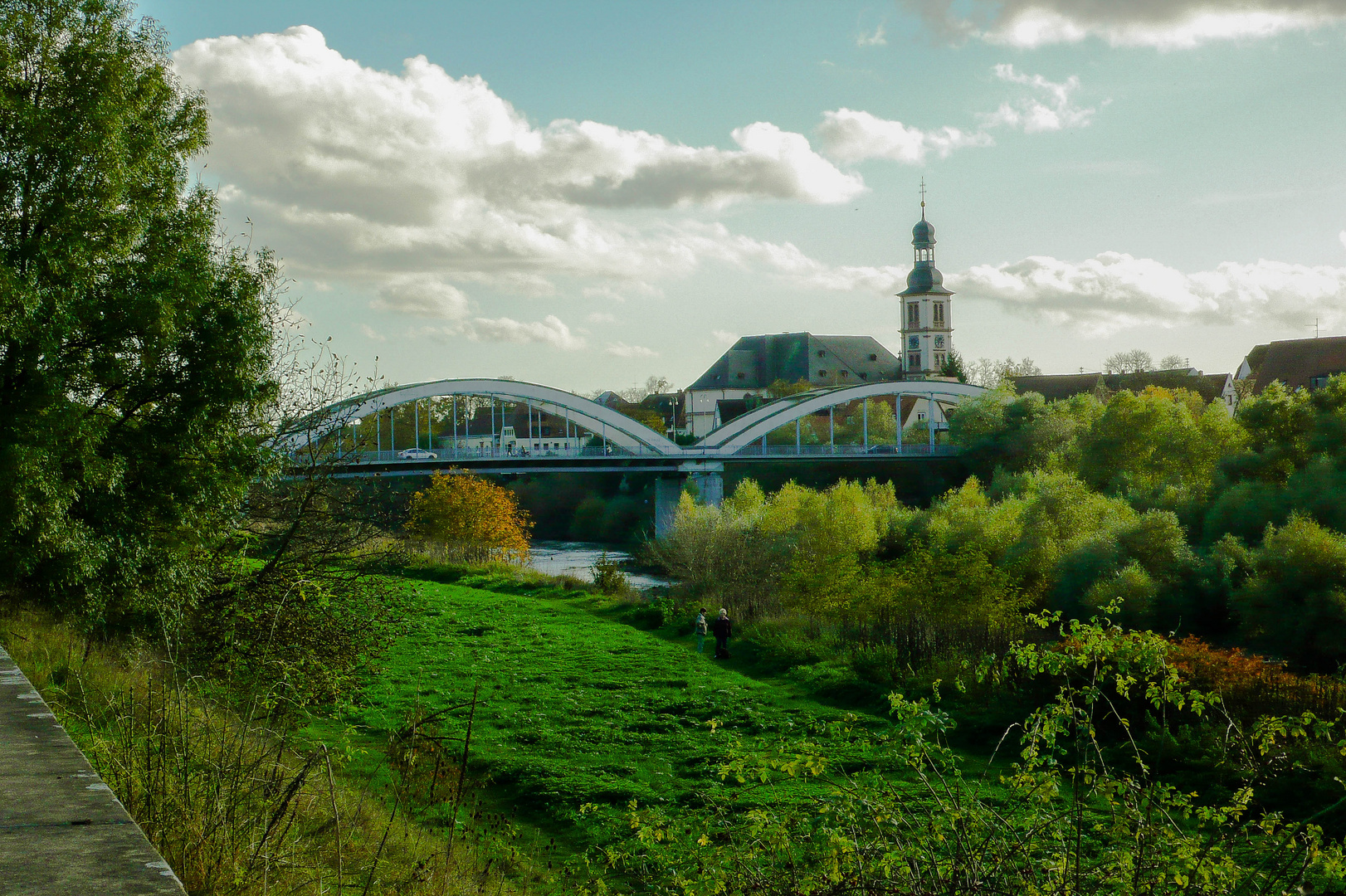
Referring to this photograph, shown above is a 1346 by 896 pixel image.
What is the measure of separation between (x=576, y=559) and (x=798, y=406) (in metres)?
20.1

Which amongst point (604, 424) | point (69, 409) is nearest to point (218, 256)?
point (69, 409)

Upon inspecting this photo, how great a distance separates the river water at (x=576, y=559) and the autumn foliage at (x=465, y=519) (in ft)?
5.69

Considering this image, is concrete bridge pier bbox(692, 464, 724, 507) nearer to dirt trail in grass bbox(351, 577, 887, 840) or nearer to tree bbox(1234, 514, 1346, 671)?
dirt trail in grass bbox(351, 577, 887, 840)

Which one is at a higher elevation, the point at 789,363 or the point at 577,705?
the point at 789,363

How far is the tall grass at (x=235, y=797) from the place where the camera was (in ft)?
10.3

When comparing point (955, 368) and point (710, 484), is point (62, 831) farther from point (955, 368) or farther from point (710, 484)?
point (955, 368)

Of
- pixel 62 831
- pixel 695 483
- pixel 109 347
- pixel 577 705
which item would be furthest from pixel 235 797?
pixel 695 483

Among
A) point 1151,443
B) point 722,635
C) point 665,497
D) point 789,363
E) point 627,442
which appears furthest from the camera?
point 789,363

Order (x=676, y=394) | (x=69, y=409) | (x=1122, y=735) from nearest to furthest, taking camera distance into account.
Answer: (x=69, y=409) → (x=1122, y=735) → (x=676, y=394)

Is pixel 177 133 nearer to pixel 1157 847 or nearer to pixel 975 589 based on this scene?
pixel 1157 847

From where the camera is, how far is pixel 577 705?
1480cm

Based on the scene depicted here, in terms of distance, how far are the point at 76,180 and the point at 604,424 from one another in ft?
155

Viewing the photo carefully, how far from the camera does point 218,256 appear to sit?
40.5 ft

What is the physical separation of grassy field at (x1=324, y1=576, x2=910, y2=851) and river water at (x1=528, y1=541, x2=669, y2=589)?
43.0ft
